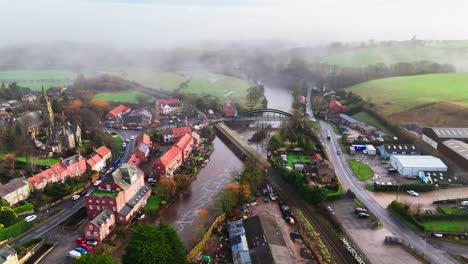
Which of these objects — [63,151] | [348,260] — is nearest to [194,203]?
[348,260]

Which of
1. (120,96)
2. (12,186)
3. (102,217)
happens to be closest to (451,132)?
(102,217)

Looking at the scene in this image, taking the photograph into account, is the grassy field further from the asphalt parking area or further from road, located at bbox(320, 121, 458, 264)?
the asphalt parking area

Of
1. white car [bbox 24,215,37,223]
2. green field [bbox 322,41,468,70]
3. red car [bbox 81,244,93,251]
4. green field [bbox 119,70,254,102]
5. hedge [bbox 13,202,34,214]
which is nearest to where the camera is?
red car [bbox 81,244,93,251]

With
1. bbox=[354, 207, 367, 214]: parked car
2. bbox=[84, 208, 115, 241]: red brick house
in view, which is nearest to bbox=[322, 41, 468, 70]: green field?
bbox=[354, 207, 367, 214]: parked car

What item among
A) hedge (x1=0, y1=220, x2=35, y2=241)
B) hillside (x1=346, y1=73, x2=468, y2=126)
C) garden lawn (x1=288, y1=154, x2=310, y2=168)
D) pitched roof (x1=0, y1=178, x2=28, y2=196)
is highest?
hillside (x1=346, y1=73, x2=468, y2=126)

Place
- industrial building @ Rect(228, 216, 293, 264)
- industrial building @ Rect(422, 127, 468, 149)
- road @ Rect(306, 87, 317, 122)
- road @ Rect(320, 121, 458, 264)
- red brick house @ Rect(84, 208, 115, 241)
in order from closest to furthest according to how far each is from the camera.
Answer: industrial building @ Rect(228, 216, 293, 264) → road @ Rect(320, 121, 458, 264) → red brick house @ Rect(84, 208, 115, 241) → industrial building @ Rect(422, 127, 468, 149) → road @ Rect(306, 87, 317, 122)

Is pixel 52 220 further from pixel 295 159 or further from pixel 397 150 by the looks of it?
pixel 397 150

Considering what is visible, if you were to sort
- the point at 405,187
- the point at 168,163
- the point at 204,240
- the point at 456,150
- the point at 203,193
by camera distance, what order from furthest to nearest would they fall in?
the point at 456,150 < the point at 168,163 < the point at 203,193 < the point at 405,187 < the point at 204,240
